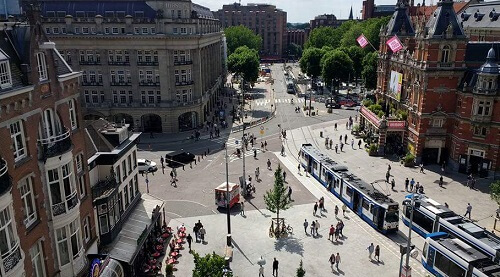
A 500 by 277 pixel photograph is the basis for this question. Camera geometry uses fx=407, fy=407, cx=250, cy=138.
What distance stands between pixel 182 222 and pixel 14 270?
23746 millimetres

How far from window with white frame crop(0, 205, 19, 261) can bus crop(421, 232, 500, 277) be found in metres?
28.2

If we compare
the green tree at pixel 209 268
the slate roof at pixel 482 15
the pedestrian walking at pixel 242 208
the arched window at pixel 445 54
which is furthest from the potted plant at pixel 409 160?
the green tree at pixel 209 268

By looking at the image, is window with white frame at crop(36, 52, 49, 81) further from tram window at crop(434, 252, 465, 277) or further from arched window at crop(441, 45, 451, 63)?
arched window at crop(441, 45, 451, 63)

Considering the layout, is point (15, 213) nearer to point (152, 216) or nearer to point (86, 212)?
point (86, 212)

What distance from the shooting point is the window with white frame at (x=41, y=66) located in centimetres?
2145

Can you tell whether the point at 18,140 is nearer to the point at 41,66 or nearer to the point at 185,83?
the point at 41,66

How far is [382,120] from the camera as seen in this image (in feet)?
204

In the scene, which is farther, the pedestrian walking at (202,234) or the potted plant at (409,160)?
the potted plant at (409,160)

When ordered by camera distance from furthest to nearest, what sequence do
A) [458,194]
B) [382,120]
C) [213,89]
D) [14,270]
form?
1. [213,89]
2. [382,120]
3. [458,194]
4. [14,270]

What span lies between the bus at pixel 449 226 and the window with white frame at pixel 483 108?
63.9ft

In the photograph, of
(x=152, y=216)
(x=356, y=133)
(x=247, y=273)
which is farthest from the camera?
(x=356, y=133)

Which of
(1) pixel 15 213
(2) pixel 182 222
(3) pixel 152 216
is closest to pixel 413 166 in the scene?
(2) pixel 182 222

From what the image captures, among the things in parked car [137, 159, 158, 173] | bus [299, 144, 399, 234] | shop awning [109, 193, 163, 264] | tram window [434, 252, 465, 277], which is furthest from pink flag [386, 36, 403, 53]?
shop awning [109, 193, 163, 264]

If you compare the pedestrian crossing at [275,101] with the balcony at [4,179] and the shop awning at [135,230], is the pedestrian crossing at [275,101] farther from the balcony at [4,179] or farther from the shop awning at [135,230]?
the balcony at [4,179]
